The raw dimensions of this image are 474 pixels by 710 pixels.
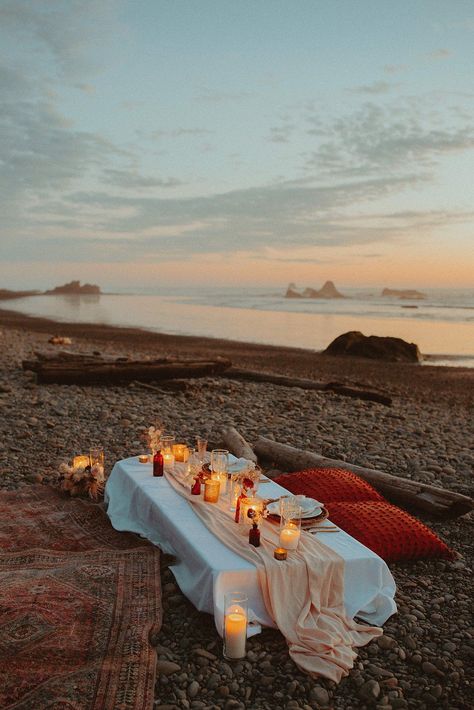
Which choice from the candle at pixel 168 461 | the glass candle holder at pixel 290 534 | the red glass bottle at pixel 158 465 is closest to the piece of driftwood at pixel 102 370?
the candle at pixel 168 461

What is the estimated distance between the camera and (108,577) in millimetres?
5238

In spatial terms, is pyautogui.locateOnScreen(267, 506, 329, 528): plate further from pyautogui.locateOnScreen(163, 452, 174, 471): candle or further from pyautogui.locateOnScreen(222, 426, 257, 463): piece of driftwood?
pyautogui.locateOnScreen(222, 426, 257, 463): piece of driftwood

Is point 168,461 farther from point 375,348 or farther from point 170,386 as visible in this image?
point 375,348

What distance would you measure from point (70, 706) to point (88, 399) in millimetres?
9835

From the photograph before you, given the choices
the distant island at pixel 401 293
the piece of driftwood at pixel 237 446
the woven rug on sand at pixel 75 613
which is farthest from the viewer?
the distant island at pixel 401 293

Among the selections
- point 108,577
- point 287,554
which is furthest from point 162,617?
point 287,554

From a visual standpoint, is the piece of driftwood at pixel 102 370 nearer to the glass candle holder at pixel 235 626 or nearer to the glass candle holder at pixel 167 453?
the glass candle holder at pixel 167 453

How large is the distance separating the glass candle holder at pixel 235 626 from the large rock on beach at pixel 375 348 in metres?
20.4

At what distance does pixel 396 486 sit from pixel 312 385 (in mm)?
8312

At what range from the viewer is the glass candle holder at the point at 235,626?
4270 millimetres

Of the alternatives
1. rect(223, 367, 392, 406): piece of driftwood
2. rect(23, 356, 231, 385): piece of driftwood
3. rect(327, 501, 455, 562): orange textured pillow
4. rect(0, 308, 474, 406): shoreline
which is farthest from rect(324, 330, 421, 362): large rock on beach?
→ rect(327, 501, 455, 562): orange textured pillow

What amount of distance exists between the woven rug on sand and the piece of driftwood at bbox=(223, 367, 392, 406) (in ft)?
31.8

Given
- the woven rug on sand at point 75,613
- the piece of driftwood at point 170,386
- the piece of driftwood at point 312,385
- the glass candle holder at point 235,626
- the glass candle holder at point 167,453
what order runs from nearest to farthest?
the woven rug on sand at point 75,613 < the glass candle holder at point 235,626 < the glass candle holder at point 167,453 < the piece of driftwood at point 170,386 < the piece of driftwood at point 312,385

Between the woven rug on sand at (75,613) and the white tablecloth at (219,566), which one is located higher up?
the white tablecloth at (219,566)
